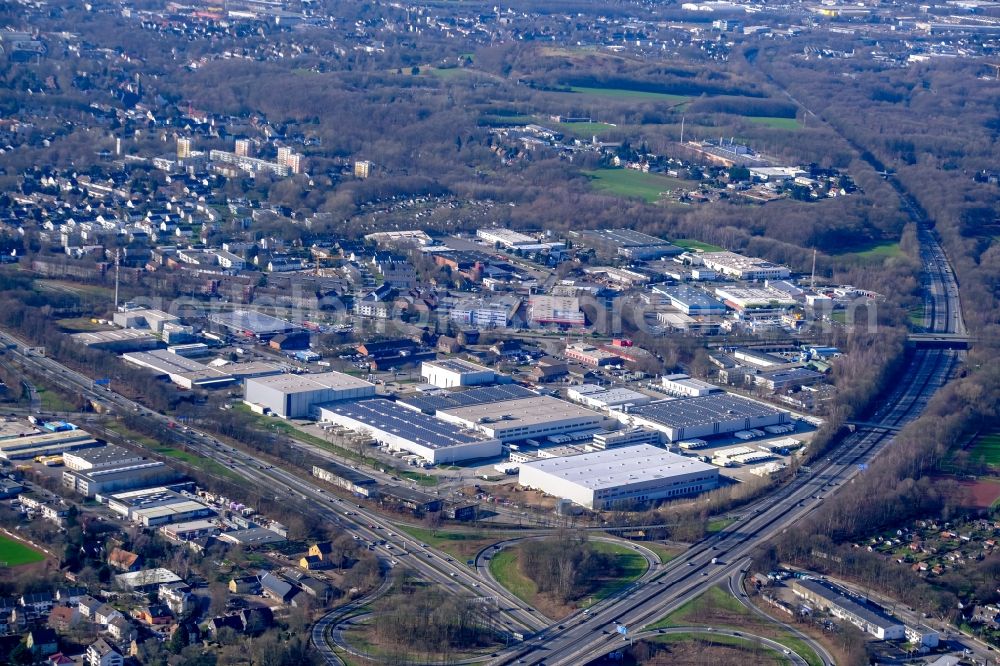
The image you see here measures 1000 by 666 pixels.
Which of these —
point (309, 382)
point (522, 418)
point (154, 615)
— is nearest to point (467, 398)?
point (522, 418)

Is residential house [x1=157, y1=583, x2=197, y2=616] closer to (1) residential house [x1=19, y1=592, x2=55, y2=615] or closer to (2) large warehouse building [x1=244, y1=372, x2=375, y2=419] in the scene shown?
(1) residential house [x1=19, y1=592, x2=55, y2=615]

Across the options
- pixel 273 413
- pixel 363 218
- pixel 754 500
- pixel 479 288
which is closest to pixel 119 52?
pixel 363 218

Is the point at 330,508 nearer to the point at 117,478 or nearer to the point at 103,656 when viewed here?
the point at 117,478

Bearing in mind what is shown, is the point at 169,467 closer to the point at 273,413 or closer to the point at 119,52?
the point at 273,413

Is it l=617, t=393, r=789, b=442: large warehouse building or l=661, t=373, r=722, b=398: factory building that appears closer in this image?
→ l=617, t=393, r=789, b=442: large warehouse building

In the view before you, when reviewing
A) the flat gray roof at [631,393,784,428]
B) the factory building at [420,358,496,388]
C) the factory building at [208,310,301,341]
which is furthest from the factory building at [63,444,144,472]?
the flat gray roof at [631,393,784,428]

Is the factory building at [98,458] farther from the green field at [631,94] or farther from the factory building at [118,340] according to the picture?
the green field at [631,94]

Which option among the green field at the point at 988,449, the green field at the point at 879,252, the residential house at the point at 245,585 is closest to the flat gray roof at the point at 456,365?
the green field at the point at 988,449
